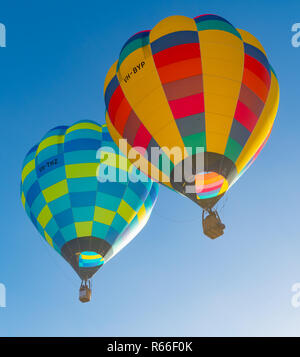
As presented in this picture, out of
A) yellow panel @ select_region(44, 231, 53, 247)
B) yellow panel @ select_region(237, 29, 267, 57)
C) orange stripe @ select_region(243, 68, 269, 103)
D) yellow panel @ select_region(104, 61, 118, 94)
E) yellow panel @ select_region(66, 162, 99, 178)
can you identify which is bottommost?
yellow panel @ select_region(44, 231, 53, 247)

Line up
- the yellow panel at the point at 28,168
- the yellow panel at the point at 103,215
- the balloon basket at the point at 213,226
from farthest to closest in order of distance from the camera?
the yellow panel at the point at 28,168 < the yellow panel at the point at 103,215 < the balloon basket at the point at 213,226

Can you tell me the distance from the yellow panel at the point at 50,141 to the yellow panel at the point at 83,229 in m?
2.41

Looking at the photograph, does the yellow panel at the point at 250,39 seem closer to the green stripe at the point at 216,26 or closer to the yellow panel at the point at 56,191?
the green stripe at the point at 216,26

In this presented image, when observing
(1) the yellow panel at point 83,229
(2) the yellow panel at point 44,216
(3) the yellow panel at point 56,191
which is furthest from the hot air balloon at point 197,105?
(2) the yellow panel at point 44,216

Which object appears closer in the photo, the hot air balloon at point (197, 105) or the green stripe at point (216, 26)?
the hot air balloon at point (197, 105)

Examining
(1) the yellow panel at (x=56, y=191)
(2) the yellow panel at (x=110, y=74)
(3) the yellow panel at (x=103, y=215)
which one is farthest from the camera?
(1) the yellow panel at (x=56, y=191)

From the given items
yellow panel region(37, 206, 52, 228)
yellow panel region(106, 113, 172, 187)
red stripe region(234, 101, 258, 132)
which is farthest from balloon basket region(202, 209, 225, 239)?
yellow panel region(37, 206, 52, 228)

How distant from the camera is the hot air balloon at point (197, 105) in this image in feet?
→ 29.2

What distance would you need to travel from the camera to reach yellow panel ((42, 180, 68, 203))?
37.2 feet

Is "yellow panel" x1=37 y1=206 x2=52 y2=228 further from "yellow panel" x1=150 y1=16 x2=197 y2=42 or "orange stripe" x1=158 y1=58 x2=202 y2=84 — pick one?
"yellow panel" x1=150 y1=16 x2=197 y2=42

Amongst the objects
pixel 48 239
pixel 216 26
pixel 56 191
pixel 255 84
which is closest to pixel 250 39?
pixel 216 26

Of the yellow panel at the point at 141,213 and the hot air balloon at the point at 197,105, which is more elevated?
the hot air balloon at the point at 197,105

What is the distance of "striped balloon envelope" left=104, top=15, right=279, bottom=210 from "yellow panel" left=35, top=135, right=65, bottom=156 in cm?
287

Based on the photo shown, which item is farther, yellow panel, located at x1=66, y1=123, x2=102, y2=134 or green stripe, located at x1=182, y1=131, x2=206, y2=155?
yellow panel, located at x1=66, y1=123, x2=102, y2=134
